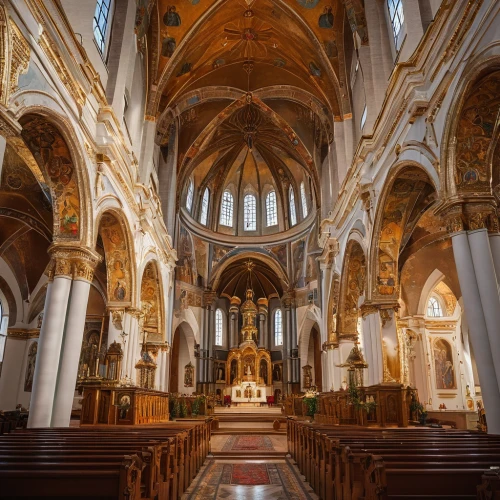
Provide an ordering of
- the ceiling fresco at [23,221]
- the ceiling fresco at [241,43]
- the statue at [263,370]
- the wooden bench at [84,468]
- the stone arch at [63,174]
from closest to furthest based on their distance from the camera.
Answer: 1. the wooden bench at [84,468]
2. the stone arch at [63,174]
3. the ceiling fresco at [23,221]
4. the ceiling fresco at [241,43]
5. the statue at [263,370]

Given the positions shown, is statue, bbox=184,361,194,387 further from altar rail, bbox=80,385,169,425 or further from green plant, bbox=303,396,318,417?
altar rail, bbox=80,385,169,425

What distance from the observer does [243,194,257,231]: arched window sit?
3325 cm

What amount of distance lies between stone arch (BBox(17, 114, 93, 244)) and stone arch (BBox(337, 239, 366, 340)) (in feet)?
30.5

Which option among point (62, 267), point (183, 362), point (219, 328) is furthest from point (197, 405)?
point (219, 328)

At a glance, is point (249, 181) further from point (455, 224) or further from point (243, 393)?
point (455, 224)

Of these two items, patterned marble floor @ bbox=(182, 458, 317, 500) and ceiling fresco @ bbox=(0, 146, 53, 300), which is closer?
patterned marble floor @ bbox=(182, 458, 317, 500)

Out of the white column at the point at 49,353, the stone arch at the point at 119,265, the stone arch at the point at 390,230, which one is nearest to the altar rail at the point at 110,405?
the white column at the point at 49,353

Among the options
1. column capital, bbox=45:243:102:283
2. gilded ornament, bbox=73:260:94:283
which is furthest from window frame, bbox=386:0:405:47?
gilded ornament, bbox=73:260:94:283

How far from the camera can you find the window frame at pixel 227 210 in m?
32.6

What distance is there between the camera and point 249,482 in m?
7.39

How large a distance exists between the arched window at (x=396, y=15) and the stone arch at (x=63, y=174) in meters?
9.56

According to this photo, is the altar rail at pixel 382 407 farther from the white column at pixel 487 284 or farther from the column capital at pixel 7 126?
the column capital at pixel 7 126

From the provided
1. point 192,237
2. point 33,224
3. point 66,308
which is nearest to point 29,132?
point 66,308

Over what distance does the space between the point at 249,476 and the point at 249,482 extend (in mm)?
630
